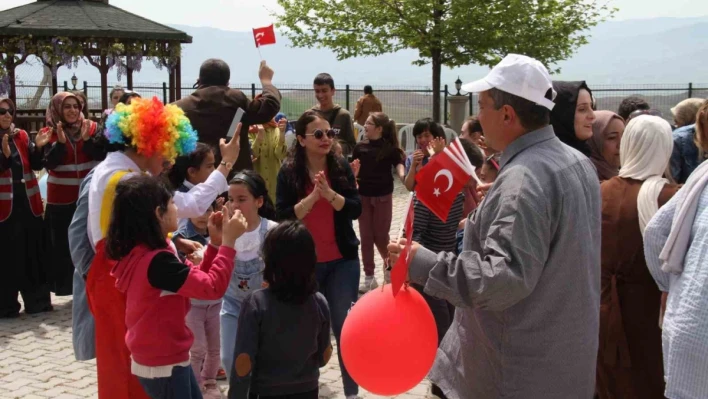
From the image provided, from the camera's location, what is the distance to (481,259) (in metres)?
3.04

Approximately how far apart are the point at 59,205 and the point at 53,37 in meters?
11.7

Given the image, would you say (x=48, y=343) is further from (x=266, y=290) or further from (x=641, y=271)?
(x=641, y=271)

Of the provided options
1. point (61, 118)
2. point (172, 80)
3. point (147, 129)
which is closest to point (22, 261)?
point (61, 118)

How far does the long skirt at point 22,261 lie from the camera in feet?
26.5

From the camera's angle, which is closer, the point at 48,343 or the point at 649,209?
the point at 649,209

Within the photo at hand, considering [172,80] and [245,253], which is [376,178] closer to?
[245,253]

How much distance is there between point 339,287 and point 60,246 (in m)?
3.93

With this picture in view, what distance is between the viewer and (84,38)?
61.9 feet

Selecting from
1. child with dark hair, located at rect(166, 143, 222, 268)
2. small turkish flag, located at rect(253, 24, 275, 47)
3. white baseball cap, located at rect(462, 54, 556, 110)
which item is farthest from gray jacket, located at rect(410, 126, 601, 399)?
small turkish flag, located at rect(253, 24, 275, 47)

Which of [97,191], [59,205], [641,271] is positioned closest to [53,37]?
[59,205]

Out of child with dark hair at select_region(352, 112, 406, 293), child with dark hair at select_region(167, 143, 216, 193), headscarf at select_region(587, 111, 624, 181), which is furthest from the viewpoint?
child with dark hair at select_region(352, 112, 406, 293)

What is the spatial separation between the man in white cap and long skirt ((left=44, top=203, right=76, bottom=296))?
5.76 meters

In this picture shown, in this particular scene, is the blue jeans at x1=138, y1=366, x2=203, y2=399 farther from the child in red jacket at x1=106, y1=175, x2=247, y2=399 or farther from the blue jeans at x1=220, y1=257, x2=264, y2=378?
the blue jeans at x1=220, y1=257, x2=264, y2=378

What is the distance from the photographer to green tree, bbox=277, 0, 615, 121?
71.3 ft
